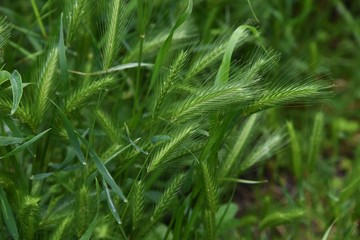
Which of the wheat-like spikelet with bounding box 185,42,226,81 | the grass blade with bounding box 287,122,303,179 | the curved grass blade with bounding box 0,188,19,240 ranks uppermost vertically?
the wheat-like spikelet with bounding box 185,42,226,81

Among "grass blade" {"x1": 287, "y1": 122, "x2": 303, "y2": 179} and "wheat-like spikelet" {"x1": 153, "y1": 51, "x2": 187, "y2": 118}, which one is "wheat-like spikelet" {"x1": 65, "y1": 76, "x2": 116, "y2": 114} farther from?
"grass blade" {"x1": 287, "y1": 122, "x2": 303, "y2": 179}

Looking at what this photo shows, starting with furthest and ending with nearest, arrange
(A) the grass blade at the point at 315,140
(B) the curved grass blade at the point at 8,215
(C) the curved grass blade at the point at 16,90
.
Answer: (A) the grass blade at the point at 315,140 → (B) the curved grass blade at the point at 8,215 → (C) the curved grass blade at the point at 16,90

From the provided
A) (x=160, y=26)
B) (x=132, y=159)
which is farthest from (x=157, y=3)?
(x=132, y=159)

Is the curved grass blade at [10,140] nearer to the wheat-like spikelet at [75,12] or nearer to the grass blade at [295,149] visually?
the wheat-like spikelet at [75,12]

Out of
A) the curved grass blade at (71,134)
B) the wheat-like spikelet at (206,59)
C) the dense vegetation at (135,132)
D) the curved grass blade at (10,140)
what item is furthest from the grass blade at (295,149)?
the curved grass blade at (10,140)

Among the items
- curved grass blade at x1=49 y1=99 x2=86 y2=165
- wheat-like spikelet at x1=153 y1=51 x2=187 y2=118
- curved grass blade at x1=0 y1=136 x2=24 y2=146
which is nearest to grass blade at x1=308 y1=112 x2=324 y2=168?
wheat-like spikelet at x1=153 y1=51 x2=187 y2=118

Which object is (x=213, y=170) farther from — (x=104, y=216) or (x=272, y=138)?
(x=272, y=138)
